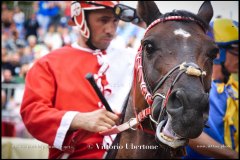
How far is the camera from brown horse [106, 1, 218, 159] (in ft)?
7.30

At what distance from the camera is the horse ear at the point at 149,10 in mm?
2930

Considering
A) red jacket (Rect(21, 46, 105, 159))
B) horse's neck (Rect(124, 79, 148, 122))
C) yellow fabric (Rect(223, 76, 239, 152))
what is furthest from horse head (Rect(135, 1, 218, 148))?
yellow fabric (Rect(223, 76, 239, 152))

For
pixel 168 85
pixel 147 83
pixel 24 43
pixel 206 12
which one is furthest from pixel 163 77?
pixel 24 43

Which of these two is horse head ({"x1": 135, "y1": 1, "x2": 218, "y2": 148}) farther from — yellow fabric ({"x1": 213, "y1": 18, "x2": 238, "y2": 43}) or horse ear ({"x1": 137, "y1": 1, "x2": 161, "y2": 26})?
yellow fabric ({"x1": 213, "y1": 18, "x2": 238, "y2": 43})

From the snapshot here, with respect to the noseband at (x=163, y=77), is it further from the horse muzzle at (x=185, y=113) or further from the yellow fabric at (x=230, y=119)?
the yellow fabric at (x=230, y=119)

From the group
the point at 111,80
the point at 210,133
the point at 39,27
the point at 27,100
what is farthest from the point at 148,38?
the point at 39,27

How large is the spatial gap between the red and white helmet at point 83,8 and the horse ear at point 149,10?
797 millimetres

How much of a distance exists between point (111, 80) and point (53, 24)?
739cm

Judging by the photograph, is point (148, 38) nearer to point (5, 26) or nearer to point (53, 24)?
point (53, 24)

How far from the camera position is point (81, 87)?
3609mm

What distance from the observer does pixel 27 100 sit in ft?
11.4

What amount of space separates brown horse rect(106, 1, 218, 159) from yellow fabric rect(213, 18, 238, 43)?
3.82 feet

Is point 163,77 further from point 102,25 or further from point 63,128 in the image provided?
point 102,25

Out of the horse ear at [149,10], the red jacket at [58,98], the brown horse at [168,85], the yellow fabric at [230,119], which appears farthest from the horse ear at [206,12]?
the yellow fabric at [230,119]
